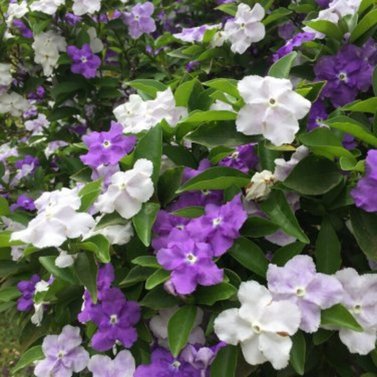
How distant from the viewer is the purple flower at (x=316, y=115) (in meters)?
1.28

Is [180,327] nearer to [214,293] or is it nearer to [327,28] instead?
[214,293]

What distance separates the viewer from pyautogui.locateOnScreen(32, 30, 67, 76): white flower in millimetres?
2057

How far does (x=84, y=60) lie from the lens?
2092mm

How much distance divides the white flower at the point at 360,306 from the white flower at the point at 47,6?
1424 millimetres

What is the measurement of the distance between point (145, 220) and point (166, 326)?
22cm

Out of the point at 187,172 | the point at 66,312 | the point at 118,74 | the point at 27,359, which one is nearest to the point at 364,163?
the point at 187,172

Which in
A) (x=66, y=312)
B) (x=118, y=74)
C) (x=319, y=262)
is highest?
(x=319, y=262)

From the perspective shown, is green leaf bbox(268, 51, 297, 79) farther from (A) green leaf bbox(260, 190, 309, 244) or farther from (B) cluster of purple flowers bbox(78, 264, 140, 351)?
(B) cluster of purple flowers bbox(78, 264, 140, 351)

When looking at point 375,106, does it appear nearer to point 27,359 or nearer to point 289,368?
point 289,368

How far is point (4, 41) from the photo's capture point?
7.13 feet

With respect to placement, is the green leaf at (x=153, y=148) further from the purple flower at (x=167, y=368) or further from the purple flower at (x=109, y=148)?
the purple flower at (x=167, y=368)

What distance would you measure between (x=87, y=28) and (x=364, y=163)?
4.88 ft

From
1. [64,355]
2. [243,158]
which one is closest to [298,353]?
[243,158]

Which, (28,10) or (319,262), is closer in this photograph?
(319,262)
